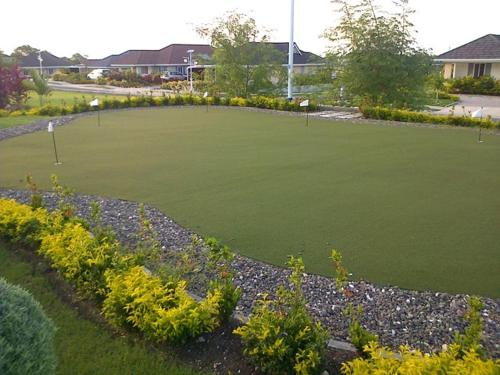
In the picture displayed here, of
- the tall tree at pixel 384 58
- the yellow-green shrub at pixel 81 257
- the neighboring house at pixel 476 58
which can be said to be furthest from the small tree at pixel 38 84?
the neighboring house at pixel 476 58

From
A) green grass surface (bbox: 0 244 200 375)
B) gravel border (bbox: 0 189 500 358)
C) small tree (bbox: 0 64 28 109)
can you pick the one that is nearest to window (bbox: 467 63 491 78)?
small tree (bbox: 0 64 28 109)

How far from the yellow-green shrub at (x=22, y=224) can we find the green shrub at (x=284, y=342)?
277cm

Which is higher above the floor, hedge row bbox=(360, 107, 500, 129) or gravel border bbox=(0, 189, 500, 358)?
hedge row bbox=(360, 107, 500, 129)

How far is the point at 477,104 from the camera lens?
2211cm

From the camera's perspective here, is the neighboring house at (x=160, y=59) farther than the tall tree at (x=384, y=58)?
Yes

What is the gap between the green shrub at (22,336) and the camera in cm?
186

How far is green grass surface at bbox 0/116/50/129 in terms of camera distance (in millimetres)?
14258

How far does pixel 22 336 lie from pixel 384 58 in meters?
16.4

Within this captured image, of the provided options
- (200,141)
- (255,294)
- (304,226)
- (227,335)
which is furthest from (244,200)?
(200,141)

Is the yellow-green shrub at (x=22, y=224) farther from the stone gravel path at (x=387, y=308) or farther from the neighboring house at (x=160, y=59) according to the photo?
the neighboring house at (x=160, y=59)

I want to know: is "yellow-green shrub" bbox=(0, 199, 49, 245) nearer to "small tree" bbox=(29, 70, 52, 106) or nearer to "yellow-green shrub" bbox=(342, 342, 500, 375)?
"yellow-green shrub" bbox=(342, 342, 500, 375)

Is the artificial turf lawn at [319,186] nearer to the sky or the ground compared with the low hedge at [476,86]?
nearer to the ground

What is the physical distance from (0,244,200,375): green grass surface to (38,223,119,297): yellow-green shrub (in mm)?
228

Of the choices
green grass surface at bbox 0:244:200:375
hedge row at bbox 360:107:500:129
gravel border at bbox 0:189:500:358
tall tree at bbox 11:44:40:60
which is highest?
tall tree at bbox 11:44:40:60
